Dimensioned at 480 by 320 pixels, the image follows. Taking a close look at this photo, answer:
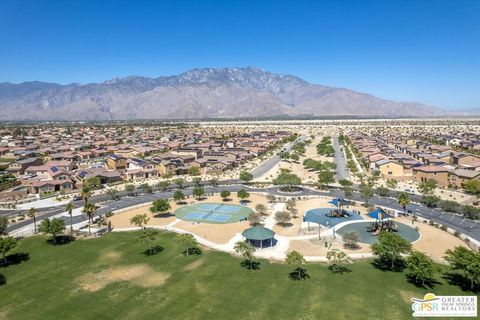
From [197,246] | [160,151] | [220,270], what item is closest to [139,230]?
[197,246]

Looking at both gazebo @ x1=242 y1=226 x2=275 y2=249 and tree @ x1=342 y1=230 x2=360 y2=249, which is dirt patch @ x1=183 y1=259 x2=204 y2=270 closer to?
gazebo @ x1=242 y1=226 x2=275 y2=249

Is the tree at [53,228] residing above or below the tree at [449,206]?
above

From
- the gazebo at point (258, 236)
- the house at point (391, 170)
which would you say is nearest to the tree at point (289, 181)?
the house at point (391, 170)

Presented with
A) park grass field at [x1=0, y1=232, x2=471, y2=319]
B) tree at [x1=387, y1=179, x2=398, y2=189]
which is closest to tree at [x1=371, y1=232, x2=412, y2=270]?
park grass field at [x1=0, y1=232, x2=471, y2=319]

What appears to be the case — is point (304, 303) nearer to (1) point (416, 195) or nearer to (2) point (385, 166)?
(1) point (416, 195)

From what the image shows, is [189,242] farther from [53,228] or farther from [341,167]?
[341,167]

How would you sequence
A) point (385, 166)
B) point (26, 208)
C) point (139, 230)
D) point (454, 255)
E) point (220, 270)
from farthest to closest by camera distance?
point (385, 166), point (26, 208), point (139, 230), point (220, 270), point (454, 255)

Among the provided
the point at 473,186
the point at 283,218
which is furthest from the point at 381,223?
the point at 473,186

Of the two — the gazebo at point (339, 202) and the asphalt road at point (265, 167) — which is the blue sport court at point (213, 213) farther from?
the asphalt road at point (265, 167)
